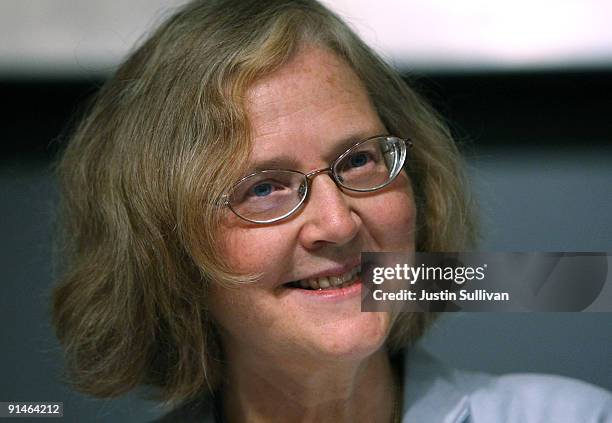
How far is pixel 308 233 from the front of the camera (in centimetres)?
109

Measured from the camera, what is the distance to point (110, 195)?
1.20 m

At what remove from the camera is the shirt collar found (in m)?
1.19

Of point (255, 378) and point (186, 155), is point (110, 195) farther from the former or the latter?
point (255, 378)

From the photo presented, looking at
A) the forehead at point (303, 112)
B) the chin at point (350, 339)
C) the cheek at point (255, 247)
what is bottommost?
the chin at point (350, 339)

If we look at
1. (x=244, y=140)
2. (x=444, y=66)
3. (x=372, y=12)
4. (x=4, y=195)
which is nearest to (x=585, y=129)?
(x=444, y=66)

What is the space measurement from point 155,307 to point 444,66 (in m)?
0.48

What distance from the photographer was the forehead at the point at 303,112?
109 centimetres

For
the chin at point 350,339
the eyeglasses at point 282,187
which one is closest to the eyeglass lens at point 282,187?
the eyeglasses at point 282,187

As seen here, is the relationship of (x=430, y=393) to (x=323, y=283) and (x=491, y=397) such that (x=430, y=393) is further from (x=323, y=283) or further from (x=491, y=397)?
(x=323, y=283)

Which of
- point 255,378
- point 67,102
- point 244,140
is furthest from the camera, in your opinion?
point 67,102

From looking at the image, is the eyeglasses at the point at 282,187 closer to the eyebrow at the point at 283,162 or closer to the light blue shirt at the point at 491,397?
the eyebrow at the point at 283,162

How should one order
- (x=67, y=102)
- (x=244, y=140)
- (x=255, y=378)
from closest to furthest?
(x=244, y=140)
(x=255, y=378)
(x=67, y=102)

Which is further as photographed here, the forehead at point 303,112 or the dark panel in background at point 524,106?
the dark panel in background at point 524,106

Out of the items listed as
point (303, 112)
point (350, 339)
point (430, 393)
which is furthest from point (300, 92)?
point (430, 393)
